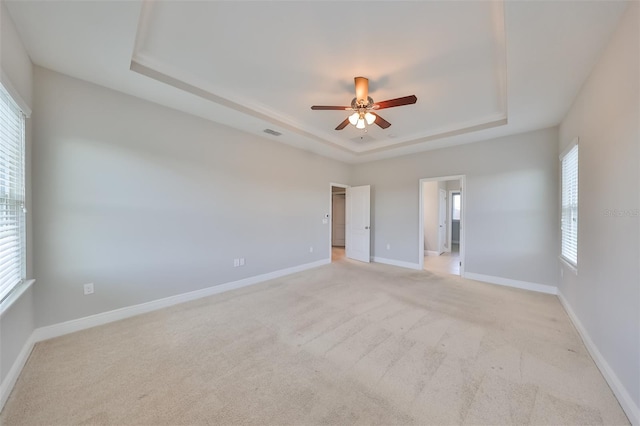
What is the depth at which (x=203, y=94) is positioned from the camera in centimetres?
286

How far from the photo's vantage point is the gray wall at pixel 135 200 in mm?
2355

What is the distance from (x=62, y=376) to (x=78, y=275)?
1077mm

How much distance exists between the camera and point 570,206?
3.02 m

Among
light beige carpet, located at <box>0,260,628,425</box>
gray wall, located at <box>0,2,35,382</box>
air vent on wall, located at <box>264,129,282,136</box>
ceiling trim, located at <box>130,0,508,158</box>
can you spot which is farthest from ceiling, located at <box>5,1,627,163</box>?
light beige carpet, located at <box>0,260,628,425</box>

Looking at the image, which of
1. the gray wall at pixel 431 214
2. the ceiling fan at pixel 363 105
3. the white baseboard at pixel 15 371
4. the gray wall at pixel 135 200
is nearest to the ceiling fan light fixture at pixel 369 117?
the ceiling fan at pixel 363 105

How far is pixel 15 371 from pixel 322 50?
3636 mm

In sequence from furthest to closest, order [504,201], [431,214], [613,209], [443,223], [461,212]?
[443,223], [431,214], [461,212], [504,201], [613,209]

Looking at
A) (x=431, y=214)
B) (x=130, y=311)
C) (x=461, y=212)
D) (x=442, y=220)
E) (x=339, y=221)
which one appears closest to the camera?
(x=130, y=311)

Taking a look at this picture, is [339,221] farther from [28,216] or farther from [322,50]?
[28,216]

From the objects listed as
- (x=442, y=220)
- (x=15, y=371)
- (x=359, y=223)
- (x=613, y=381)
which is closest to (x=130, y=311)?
(x=15, y=371)

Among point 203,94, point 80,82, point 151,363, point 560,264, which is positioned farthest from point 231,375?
point 560,264

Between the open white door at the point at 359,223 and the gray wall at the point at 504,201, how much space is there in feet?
3.00

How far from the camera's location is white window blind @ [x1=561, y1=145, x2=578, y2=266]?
282 centimetres

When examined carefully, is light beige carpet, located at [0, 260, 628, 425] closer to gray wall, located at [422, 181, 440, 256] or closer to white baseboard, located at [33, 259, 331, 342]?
white baseboard, located at [33, 259, 331, 342]
